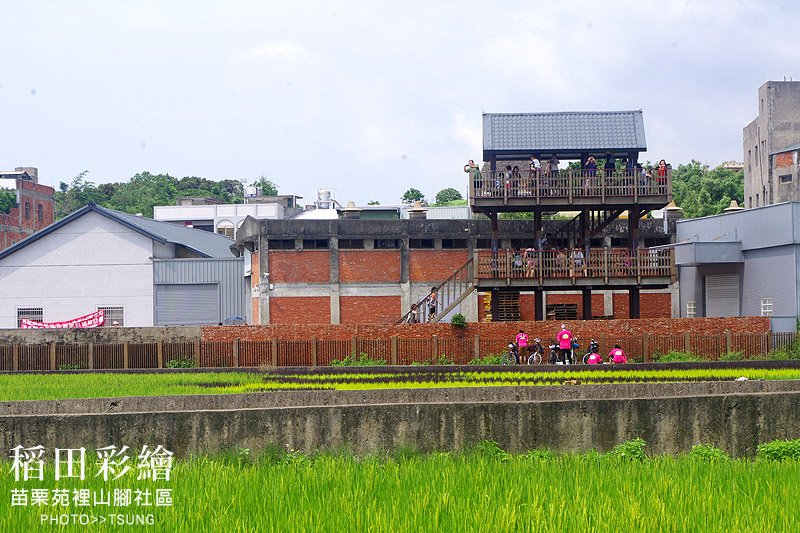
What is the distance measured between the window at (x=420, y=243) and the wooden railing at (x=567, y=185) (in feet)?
24.8

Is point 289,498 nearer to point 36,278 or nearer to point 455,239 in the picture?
point 455,239

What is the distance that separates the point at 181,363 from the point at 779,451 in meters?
30.1

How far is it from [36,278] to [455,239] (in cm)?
2323

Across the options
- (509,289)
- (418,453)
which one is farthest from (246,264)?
(418,453)

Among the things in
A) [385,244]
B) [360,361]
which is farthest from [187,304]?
[360,361]

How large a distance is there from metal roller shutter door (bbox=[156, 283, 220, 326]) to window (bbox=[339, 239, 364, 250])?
34.9ft

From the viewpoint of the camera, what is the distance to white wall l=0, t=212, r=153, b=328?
5975 centimetres

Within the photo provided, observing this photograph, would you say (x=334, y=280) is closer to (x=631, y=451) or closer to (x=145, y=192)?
(x=631, y=451)

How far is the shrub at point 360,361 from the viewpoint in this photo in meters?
43.2

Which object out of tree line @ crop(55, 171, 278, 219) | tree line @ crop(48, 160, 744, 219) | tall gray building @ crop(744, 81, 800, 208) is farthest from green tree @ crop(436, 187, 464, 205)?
tall gray building @ crop(744, 81, 800, 208)

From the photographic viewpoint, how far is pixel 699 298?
50906 mm

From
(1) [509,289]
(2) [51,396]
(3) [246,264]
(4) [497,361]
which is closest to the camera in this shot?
(2) [51,396]

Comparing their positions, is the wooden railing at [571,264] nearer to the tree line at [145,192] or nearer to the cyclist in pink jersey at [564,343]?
the cyclist in pink jersey at [564,343]

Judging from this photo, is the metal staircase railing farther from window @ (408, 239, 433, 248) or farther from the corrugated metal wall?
the corrugated metal wall
